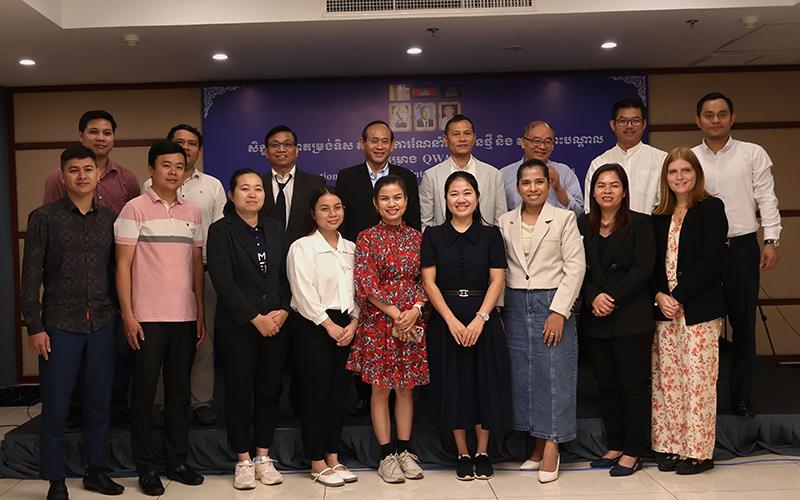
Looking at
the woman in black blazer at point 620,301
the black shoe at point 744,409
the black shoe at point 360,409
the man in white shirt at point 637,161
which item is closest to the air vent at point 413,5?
the man in white shirt at point 637,161

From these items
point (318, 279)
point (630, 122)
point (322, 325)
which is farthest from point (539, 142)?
point (322, 325)

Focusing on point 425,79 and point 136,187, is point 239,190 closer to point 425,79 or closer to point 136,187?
point 136,187

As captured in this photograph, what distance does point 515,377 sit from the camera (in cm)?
335

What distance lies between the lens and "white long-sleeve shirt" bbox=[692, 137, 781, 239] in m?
3.76

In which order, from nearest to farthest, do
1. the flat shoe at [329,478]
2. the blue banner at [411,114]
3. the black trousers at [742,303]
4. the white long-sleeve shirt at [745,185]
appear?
the flat shoe at [329,478] < the black trousers at [742,303] < the white long-sleeve shirt at [745,185] < the blue banner at [411,114]

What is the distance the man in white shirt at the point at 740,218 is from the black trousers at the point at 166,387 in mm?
3096

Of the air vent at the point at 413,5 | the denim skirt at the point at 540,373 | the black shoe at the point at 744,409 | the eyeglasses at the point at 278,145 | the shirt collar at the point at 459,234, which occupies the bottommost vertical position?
the black shoe at the point at 744,409

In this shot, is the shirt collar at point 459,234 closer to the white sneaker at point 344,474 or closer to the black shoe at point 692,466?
the white sneaker at point 344,474

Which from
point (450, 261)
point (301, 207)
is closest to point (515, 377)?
point (450, 261)

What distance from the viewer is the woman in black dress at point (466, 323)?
323 cm

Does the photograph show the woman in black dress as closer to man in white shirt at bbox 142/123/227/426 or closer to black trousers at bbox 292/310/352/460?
black trousers at bbox 292/310/352/460

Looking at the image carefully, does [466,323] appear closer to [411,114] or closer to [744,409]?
[744,409]

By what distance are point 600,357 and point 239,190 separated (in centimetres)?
212

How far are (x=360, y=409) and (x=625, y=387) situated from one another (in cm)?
155
